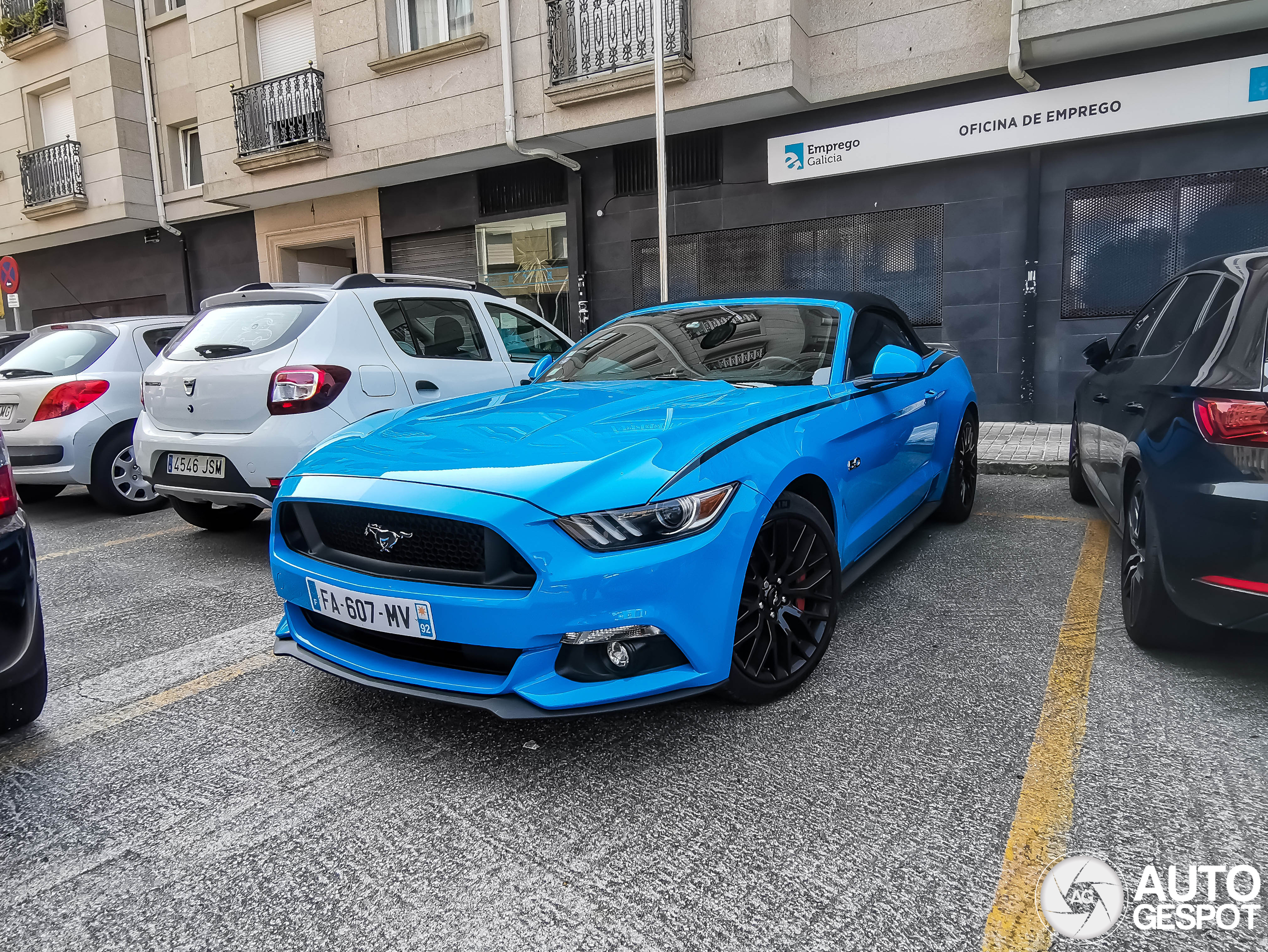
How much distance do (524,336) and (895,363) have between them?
358cm

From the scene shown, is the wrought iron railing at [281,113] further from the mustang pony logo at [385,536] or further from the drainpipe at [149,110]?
the mustang pony logo at [385,536]

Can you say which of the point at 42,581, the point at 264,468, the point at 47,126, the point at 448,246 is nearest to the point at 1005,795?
the point at 264,468

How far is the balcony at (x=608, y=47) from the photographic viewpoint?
10.2 m

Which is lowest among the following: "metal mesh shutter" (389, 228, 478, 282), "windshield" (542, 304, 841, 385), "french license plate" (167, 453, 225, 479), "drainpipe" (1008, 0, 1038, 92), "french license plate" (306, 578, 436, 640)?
"french license plate" (306, 578, 436, 640)

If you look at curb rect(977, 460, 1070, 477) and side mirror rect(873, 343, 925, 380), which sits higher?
side mirror rect(873, 343, 925, 380)

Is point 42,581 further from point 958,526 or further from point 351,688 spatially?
point 958,526

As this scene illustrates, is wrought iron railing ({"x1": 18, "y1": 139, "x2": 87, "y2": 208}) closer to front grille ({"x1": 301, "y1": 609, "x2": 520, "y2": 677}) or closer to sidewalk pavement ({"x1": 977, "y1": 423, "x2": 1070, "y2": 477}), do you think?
sidewalk pavement ({"x1": 977, "y1": 423, "x2": 1070, "y2": 477})

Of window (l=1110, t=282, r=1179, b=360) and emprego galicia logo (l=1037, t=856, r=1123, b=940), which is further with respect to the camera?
window (l=1110, t=282, r=1179, b=360)

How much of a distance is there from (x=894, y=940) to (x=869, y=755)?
2.57 feet

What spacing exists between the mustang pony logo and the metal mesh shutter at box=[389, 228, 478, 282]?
38.8ft

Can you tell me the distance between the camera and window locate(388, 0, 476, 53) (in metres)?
12.8

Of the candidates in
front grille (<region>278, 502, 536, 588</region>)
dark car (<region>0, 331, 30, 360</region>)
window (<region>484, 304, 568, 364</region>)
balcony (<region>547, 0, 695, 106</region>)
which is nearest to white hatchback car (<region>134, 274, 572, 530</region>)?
window (<region>484, 304, 568, 364</region>)

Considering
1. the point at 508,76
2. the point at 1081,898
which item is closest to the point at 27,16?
the point at 508,76

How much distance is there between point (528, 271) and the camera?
525 inches
